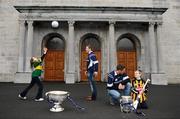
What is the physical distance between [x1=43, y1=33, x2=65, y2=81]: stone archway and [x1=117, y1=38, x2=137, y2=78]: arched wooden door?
18.1 ft

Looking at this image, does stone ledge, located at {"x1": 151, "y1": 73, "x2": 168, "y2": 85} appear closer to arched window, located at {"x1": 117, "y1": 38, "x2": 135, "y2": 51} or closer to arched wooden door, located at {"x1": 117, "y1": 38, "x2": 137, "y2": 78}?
arched wooden door, located at {"x1": 117, "y1": 38, "x2": 137, "y2": 78}

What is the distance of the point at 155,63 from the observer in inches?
695

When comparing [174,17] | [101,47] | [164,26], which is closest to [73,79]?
[101,47]

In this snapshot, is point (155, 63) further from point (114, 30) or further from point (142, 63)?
point (114, 30)

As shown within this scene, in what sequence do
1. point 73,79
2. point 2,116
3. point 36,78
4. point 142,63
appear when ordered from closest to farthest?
1. point 2,116
2. point 36,78
3. point 73,79
4. point 142,63

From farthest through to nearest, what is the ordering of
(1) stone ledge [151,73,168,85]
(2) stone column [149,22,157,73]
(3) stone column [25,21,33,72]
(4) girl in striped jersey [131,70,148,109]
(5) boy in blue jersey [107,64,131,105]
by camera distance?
(2) stone column [149,22,157,73] < (3) stone column [25,21,33,72] < (1) stone ledge [151,73,168,85] < (5) boy in blue jersey [107,64,131,105] < (4) girl in striped jersey [131,70,148,109]

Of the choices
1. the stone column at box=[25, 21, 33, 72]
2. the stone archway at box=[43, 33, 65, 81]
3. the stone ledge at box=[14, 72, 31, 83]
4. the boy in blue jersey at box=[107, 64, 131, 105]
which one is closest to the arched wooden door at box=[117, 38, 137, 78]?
the stone archway at box=[43, 33, 65, 81]

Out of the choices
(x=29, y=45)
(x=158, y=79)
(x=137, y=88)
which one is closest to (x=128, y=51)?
(x=158, y=79)

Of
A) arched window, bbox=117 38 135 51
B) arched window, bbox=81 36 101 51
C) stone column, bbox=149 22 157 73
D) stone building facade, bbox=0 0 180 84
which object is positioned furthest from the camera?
arched window, bbox=117 38 135 51

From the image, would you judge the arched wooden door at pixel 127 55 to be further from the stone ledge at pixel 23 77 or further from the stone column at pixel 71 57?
the stone ledge at pixel 23 77

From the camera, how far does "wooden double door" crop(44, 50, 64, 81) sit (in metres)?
19.4

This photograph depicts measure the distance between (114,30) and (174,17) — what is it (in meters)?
6.48

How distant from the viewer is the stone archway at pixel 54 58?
765 inches

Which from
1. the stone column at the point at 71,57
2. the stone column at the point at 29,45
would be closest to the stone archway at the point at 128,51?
the stone column at the point at 71,57
